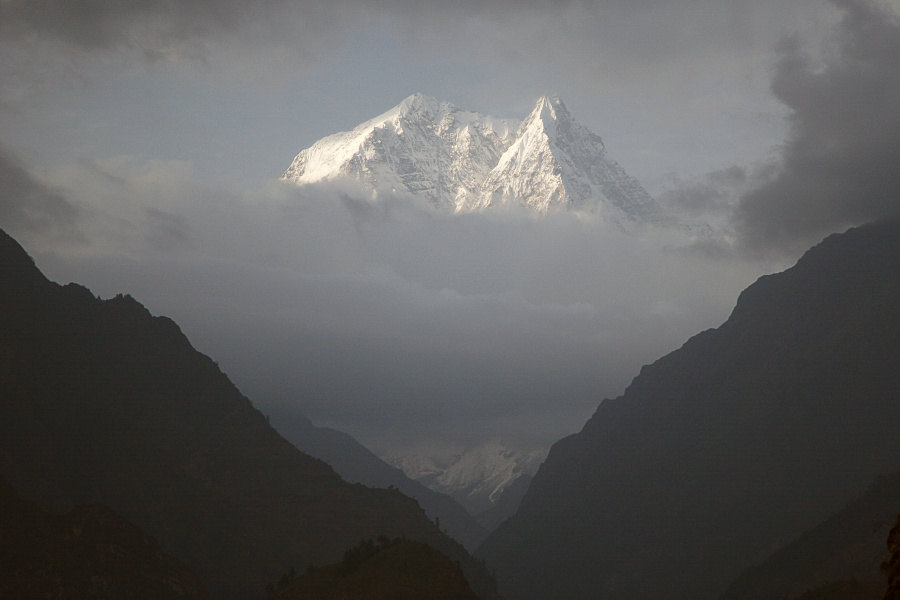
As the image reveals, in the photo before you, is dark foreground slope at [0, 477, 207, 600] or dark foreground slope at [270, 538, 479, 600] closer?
dark foreground slope at [0, 477, 207, 600]

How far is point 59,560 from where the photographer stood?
187m

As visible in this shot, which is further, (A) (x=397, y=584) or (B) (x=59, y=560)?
(B) (x=59, y=560)

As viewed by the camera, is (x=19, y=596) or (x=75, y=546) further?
(x=75, y=546)

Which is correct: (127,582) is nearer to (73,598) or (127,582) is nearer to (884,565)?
(73,598)

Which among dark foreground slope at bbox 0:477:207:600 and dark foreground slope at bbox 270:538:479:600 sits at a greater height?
dark foreground slope at bbox 0:477:207:600

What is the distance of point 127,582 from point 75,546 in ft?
50.1

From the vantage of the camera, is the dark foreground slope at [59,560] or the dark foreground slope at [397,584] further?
the dark foreground slope at [397,584]

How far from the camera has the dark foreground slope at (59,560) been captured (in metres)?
180

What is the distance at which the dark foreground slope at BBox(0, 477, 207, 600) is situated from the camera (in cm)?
18012

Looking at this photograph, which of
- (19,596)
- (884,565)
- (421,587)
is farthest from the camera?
(421,587)

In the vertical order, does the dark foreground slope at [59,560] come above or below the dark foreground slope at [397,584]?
above

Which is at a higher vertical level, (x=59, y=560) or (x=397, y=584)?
(x=59, y=560)

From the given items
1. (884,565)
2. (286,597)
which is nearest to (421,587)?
(286,597)

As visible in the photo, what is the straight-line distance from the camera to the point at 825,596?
195875 mm
